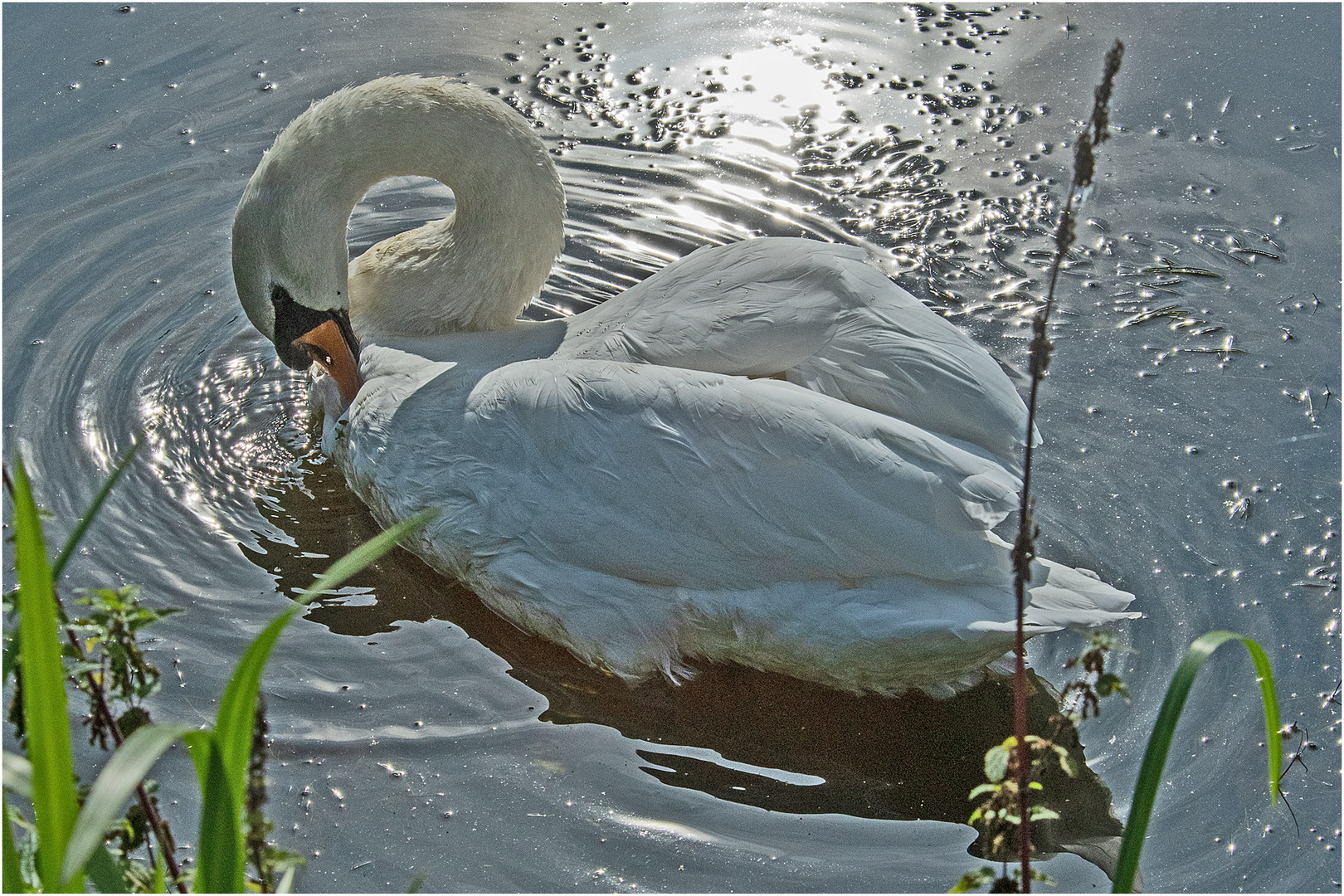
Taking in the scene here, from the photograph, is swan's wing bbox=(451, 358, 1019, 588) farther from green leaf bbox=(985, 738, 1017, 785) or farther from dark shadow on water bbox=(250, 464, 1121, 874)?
green leaf bbox=(985, 738, 1017, 785)

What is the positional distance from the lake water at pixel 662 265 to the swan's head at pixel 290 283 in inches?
22.5

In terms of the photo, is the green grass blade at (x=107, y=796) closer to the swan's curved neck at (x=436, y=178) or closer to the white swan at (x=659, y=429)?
the white swan at (x=659, y=429)

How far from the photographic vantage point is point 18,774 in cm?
178

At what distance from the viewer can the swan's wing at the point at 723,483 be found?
10.6ft

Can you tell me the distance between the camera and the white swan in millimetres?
3260

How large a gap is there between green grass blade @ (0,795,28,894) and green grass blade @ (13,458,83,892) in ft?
0.52

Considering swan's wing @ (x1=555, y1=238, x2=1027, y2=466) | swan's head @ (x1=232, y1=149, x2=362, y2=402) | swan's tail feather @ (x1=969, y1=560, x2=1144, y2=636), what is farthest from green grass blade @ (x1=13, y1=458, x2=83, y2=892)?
→ swan's head @ (x1=232, y1=149, x2=362, y2=402)

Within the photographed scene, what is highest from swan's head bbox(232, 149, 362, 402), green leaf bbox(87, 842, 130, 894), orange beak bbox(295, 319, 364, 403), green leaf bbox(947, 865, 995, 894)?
swan's head bbox(232, 149, 362, 402)

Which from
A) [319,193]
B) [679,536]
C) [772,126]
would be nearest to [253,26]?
[772,126]

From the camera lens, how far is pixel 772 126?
20.7ft

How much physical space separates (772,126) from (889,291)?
278cm

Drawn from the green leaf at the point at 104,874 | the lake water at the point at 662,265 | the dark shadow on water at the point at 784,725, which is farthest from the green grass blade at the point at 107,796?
the dark shadow on water at the point at 784,725

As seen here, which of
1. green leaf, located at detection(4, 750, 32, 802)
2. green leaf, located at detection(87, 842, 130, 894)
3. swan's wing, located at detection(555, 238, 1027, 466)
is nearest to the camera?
green leaf, located at detection(4, 750, 32, 802)

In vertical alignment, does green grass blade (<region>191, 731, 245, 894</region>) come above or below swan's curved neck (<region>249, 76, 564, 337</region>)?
below
